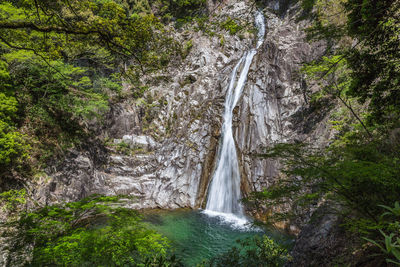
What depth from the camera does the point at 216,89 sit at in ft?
47.3

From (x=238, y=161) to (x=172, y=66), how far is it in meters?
11.6

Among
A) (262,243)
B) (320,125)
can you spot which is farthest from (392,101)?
(320,125)

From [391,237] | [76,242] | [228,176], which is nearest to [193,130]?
[228,176]

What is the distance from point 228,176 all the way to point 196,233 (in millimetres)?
4087

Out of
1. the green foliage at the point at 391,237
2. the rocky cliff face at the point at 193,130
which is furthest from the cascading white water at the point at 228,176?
the green foliage at the point at 391,237

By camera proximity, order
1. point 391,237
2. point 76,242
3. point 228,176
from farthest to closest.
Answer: point 228,176, point 76,242, point 391,237

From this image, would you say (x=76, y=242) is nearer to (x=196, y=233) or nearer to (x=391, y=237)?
(x=391, y=237)

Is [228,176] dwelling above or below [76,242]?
above

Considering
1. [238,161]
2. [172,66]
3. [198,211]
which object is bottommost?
[198,211]

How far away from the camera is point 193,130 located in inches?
514

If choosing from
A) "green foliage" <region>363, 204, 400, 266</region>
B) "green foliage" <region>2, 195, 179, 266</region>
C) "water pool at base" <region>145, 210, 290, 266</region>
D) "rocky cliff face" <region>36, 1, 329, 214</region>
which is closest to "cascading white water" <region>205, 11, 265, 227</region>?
"rocky cliff face" <region>36, 1, 329, 214</region>

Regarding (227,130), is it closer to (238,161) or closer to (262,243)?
(238,161)

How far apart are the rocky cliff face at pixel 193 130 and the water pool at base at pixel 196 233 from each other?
126cm

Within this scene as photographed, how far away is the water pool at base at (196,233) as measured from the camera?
643cm
